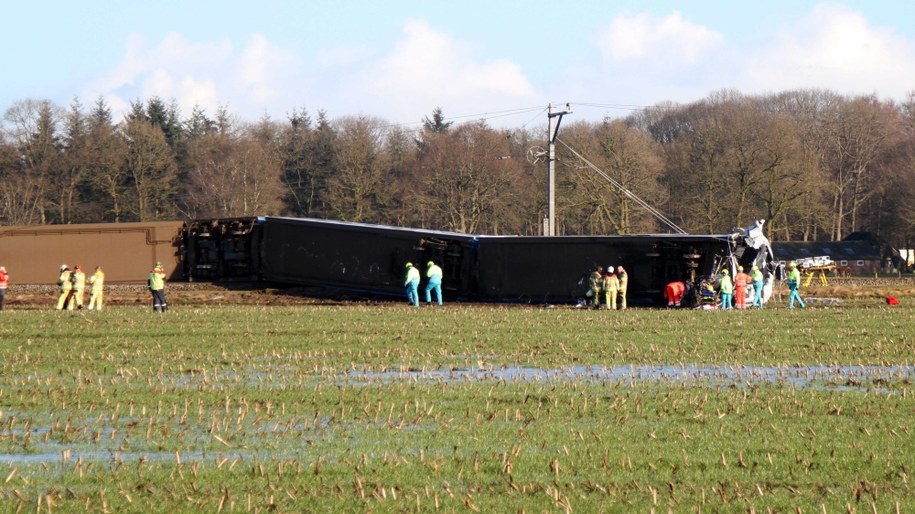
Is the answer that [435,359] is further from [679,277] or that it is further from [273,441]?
[679,277]

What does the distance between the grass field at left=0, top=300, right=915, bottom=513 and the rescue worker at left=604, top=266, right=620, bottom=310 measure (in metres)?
11.8

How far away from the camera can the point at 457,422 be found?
1223 centimetres

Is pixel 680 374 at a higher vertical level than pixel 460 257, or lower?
lower

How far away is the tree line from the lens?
73.2 m

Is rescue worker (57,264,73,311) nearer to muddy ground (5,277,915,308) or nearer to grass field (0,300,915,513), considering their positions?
muddy ground (5,277,915,308)

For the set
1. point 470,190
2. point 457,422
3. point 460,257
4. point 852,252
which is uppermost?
point 470,190

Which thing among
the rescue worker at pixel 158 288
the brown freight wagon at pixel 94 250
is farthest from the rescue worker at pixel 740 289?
the brown freight wagon at pixel 94 250

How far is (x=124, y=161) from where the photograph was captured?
7912cm

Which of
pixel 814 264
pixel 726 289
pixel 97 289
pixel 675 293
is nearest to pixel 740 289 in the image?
pixel 726 289

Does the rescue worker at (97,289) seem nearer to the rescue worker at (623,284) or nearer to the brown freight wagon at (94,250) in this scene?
the brown freight wagon at (94,250)

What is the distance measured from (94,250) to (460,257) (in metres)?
11.9

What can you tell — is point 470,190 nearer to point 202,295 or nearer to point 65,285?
point 202,295

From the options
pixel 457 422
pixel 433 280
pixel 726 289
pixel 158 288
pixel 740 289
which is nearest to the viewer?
pixel 457 422

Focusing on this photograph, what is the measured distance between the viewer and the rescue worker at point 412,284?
35469 millimetres
